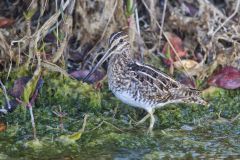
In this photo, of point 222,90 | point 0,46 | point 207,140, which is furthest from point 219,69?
point 0,46

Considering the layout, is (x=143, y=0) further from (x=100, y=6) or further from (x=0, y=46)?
(x=0, y=46)

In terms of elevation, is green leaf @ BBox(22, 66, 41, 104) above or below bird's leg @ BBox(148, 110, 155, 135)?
above

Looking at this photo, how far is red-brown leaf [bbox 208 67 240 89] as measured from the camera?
5773 mm

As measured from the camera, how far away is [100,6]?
6.06m

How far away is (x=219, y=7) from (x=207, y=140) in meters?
1.85

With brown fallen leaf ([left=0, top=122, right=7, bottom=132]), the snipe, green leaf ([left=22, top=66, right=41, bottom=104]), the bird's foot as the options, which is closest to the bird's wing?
the snipe

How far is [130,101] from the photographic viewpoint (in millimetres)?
5188

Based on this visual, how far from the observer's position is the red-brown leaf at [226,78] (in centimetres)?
577

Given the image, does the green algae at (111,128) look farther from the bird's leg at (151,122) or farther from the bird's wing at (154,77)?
the bird's wing at (154,77)

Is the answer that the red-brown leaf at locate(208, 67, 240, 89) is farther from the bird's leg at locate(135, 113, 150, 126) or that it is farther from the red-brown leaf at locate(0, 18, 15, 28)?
the red-brown leaf at locate(0, 18, 15, 28)

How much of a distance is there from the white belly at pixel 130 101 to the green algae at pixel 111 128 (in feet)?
0.54

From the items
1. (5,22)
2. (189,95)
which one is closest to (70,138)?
(189,95)

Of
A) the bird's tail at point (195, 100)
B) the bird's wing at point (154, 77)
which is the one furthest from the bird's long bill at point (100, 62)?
the bird's tail at point (195, 100)

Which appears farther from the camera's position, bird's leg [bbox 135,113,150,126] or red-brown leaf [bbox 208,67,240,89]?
red-brown leaf [bbox 208,67,240,89]
